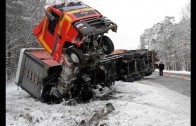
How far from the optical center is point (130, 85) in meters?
15.4

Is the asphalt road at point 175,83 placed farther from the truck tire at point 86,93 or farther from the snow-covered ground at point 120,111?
the truck tire at point 86,93

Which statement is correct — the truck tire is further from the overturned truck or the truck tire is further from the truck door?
the truck door

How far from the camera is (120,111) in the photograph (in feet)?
34.1

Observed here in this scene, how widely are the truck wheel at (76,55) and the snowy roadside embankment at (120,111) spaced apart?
1732 mm

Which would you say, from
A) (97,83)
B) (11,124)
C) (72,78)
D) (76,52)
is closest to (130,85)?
(97,83)

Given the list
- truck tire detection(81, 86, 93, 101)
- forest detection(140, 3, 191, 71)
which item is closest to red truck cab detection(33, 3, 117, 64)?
truck tire detection(81, 86, 93, 101)

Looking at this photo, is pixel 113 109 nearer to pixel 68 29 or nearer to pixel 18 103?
pixel 68 29

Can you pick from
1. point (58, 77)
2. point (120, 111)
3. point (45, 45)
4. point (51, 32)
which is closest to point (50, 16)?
point (51, 32)

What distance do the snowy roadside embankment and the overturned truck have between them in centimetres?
78

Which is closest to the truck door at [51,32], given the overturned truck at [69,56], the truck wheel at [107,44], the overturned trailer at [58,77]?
the overturned truck at [69,56]

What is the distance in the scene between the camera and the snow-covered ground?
9.18 m

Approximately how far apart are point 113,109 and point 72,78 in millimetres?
2458

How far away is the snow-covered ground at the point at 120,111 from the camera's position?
918 cm

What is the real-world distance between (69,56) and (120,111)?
2912 mm
